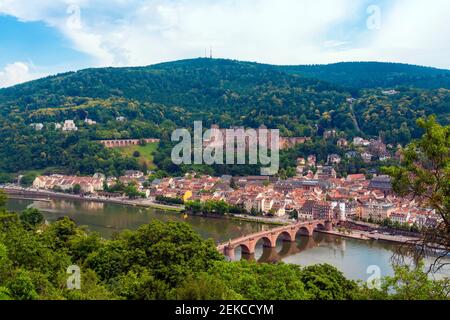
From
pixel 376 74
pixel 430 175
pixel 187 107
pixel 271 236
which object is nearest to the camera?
pixel 430 175

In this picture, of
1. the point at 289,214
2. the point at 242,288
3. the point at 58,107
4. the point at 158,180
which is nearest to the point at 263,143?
the point at 158,180

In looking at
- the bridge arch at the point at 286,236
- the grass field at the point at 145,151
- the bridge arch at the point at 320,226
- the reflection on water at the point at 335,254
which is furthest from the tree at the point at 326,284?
the grass field at the point at 145,151

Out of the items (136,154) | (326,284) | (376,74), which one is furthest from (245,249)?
(376,74)

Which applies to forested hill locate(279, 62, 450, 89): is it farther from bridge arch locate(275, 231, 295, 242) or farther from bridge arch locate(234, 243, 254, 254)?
bridge arch locate(234, 243, 254, 254)

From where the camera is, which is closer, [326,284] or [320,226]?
[326,284]

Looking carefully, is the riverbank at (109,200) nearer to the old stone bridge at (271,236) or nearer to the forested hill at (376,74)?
the old stone bridge at (271,236)

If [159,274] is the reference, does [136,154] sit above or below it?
above

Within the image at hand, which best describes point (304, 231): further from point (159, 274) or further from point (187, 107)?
point (187, 107)
